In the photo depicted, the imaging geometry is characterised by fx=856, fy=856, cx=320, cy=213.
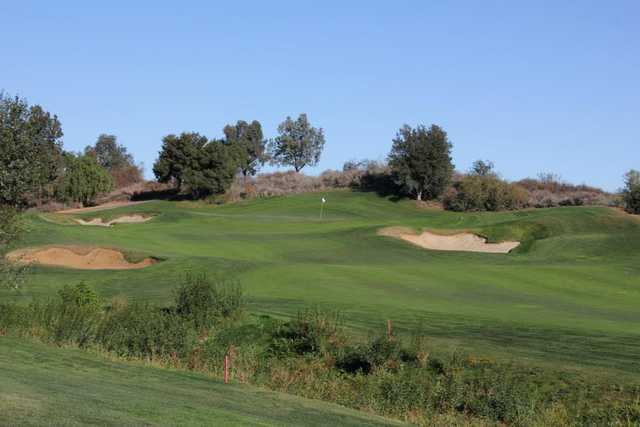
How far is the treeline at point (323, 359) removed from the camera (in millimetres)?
18938

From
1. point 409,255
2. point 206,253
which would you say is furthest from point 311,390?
point 409,255

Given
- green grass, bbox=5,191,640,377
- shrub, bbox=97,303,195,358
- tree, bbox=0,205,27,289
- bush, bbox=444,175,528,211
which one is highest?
bush, bbox=444,175,528,211

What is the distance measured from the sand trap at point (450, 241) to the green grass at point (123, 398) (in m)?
36.9

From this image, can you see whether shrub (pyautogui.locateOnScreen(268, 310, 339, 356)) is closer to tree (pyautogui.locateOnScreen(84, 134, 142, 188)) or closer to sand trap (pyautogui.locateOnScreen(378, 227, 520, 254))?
sand trap (pyautogui.locateOnScreen(378, 227, 520, 254))

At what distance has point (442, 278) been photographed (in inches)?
1393

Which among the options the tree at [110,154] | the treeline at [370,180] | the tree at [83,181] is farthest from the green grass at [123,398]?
the tree at [110,154]

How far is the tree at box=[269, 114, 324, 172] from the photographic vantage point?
144375mm

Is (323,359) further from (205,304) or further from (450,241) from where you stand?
(450,241)

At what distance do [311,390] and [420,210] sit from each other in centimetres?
6786

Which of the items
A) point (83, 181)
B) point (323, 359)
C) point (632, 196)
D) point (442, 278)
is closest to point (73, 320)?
point (323, 359)

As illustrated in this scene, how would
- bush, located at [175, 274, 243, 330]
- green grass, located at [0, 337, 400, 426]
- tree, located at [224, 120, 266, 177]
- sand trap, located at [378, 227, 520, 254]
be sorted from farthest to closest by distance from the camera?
1. tree, located at [224, 120, 266, 177]
2. sand trap, located at [378, 227, 520, 254]
3. bush, located at [175, 274, 243, 330]
4. green grass, located at [0, 337, 400, 426]

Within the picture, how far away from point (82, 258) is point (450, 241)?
2591cm

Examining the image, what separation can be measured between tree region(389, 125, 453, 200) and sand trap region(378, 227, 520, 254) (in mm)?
31705

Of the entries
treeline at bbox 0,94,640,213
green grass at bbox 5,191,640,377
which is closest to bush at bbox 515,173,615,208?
treeline at bbox 0,94,640,213
